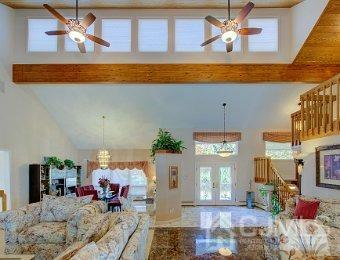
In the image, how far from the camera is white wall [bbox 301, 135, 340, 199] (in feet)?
22.8

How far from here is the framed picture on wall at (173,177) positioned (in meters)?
10.3

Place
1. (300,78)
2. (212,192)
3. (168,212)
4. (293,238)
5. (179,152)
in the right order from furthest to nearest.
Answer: (212,192), (179,152), (168,212), (300,78), (293,238)

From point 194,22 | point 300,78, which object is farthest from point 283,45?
point 194,22

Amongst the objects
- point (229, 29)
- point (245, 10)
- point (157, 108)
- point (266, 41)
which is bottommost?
point (157, 108)

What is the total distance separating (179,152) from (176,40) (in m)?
3.44

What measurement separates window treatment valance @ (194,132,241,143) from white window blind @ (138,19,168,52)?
536cm

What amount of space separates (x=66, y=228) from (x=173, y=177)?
5030 millimetres

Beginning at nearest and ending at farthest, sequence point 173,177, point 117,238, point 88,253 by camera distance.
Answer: point 88,253 → point 117,238 → point 173,177

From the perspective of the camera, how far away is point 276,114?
12.3m

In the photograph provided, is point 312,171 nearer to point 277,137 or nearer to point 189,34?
point 189,34

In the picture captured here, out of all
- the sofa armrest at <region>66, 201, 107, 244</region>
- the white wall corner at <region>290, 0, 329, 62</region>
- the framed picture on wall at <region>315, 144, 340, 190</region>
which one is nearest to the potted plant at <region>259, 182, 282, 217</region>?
the framed picture on wall at <region>315, 144, 340, 190</region>

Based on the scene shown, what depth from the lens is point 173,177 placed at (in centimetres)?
1048

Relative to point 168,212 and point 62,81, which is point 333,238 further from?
point 62,81

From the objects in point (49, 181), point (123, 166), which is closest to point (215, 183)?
point (123, 166)
